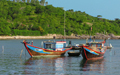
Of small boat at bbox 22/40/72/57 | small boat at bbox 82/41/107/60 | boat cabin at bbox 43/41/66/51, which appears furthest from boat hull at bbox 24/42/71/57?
small boat at bbox 82/41/107/60

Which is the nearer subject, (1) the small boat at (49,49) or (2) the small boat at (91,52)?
(2) the small boat at (91,52)

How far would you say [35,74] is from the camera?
34000mm

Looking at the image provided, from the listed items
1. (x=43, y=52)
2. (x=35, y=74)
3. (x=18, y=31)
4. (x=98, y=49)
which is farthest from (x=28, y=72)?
(x=18, y=31)

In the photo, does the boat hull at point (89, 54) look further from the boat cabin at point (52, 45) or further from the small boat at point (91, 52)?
the boat cabin at point (52, 45)

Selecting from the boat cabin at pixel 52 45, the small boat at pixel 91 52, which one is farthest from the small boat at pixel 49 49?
the small boat at pixel 91 52

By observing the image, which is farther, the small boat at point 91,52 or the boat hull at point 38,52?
the boat hull at point 38,52

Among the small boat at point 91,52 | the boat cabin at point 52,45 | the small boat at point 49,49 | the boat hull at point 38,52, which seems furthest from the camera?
the boat cabin at point 52,45

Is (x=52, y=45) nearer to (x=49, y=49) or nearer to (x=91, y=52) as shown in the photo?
(x=49, y=49)

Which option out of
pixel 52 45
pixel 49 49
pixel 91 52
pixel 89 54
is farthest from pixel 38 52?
pixel 91 52

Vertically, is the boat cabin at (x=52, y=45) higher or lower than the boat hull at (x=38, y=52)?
higher

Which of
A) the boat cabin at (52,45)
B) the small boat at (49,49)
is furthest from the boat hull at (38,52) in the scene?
the boat cabin at (52,45)

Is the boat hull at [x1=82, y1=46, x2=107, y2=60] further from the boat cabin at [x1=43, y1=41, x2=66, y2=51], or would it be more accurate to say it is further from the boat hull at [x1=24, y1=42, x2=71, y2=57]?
the boat hull at [x1=24, y1=42, x2=71, y2=57]

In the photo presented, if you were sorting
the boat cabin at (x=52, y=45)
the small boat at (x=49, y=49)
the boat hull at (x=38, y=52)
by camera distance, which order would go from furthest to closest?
the boat cabin at (x=52, y=45) < the small boat at (x=49, y=49) < the boat hull at (x=38, y=52)

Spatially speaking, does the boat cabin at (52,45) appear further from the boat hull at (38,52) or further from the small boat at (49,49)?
the boat hull at (38,52)
